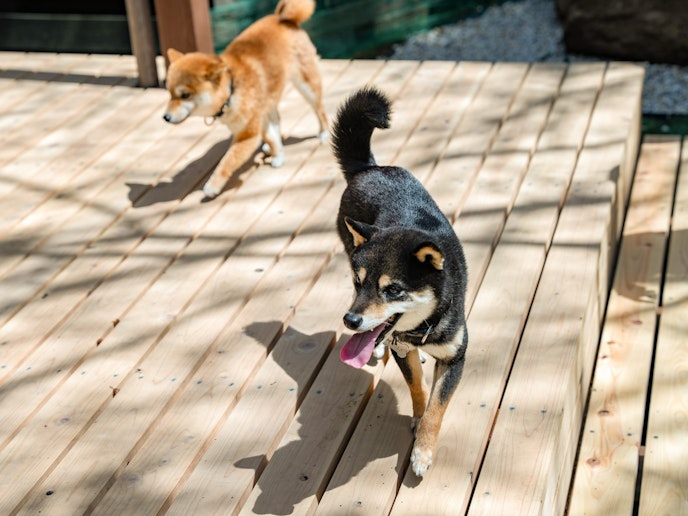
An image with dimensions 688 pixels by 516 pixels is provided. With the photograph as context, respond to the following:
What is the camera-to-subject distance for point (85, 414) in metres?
2.61

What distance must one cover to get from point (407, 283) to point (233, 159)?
74.6 inches

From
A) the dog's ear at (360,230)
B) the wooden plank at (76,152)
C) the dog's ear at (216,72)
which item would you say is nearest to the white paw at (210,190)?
the dog's ear at (216,72)

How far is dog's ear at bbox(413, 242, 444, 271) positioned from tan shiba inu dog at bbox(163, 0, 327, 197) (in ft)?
6.02

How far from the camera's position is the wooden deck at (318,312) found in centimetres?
238

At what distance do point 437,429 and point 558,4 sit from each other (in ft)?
18.4

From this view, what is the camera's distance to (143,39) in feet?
15.7

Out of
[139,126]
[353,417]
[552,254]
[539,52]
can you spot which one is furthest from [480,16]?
[353,417]

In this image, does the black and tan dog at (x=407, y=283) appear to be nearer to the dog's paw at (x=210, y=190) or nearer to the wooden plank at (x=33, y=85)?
the dog's paw at (x=210, y=190)

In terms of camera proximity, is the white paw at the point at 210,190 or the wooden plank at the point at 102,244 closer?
the wooden plank at the point at 102,244

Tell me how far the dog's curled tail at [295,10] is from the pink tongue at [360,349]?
2.31 metres

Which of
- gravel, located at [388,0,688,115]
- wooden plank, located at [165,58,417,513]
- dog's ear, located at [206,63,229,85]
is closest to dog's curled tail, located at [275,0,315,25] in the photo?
dog's ear, located at [206,63,229,85]

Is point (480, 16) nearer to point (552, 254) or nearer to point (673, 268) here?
point (673, 268)

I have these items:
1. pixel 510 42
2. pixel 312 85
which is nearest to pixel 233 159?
pixel 312 85

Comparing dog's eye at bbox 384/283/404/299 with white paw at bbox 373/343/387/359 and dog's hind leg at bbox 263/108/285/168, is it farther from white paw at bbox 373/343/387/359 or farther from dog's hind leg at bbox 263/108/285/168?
dog's hind leg at bbox 263/108/285/168
